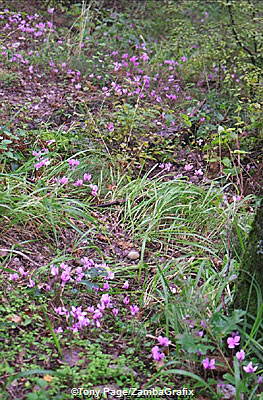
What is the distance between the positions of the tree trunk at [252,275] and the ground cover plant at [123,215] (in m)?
0.02

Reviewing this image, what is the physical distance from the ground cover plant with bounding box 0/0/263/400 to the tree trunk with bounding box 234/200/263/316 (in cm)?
2

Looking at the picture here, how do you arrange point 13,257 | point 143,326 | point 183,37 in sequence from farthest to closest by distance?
1. point 183,37
2. point 13,257
3. point 143,326

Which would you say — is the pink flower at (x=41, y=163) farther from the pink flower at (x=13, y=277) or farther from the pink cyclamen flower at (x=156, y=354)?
the pink cyclamen flower at (x=156, y=354)

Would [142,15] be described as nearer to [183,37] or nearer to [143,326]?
[183,37]

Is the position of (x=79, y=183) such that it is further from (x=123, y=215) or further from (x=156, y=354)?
(x=156, y=354)

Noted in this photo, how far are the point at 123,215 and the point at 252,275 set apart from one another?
147 centimetres

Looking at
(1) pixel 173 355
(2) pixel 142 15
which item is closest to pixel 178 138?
(1) pixel 173 355

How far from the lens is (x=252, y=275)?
2420mm

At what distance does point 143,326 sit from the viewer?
2.65 m

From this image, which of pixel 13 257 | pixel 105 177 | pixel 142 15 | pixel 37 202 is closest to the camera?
pixel 13 257

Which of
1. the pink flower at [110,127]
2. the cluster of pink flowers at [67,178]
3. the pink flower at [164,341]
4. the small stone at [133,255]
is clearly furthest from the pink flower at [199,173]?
the pink flower at [164,341]

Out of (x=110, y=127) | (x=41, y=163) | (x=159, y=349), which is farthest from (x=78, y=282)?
(x=110, y=127)

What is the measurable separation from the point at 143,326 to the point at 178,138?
2494 mm

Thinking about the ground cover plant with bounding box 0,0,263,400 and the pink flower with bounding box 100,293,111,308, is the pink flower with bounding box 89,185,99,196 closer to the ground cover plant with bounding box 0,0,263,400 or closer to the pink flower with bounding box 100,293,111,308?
the ground cover plant with bounding box 0,0,263,400
